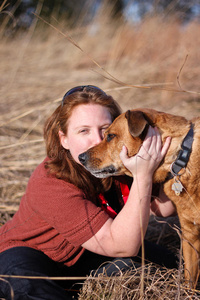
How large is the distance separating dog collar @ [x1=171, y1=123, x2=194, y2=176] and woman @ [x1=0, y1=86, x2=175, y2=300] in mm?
112

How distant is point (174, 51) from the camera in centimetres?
656

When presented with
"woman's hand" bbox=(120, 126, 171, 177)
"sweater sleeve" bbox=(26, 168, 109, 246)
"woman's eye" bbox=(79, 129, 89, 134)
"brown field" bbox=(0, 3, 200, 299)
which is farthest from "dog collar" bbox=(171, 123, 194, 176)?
"brown field" bbox=(0, 3, 200, 299)

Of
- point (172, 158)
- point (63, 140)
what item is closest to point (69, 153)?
point (63, 140)

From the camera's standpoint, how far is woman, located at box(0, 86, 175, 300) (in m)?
2.06

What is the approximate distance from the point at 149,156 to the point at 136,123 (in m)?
0.26

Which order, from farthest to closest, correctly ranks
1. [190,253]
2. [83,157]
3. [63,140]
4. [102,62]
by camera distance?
[102,62]
[63,140]
[190,253]
[83,157]

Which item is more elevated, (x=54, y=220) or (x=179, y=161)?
(x=179, y=161)

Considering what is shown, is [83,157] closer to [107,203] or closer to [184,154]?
[107,203]

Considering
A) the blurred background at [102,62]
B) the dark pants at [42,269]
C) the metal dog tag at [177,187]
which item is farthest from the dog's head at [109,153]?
the blurred background at [102,62]

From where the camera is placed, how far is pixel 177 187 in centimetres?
221

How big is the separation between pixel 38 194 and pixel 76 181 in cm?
31

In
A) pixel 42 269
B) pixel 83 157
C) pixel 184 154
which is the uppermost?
pixel 184 154

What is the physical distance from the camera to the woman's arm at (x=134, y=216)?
6.72 ft

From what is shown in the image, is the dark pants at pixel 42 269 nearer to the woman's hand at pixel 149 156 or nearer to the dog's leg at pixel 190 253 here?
the dog's leg at pixel 190 253
